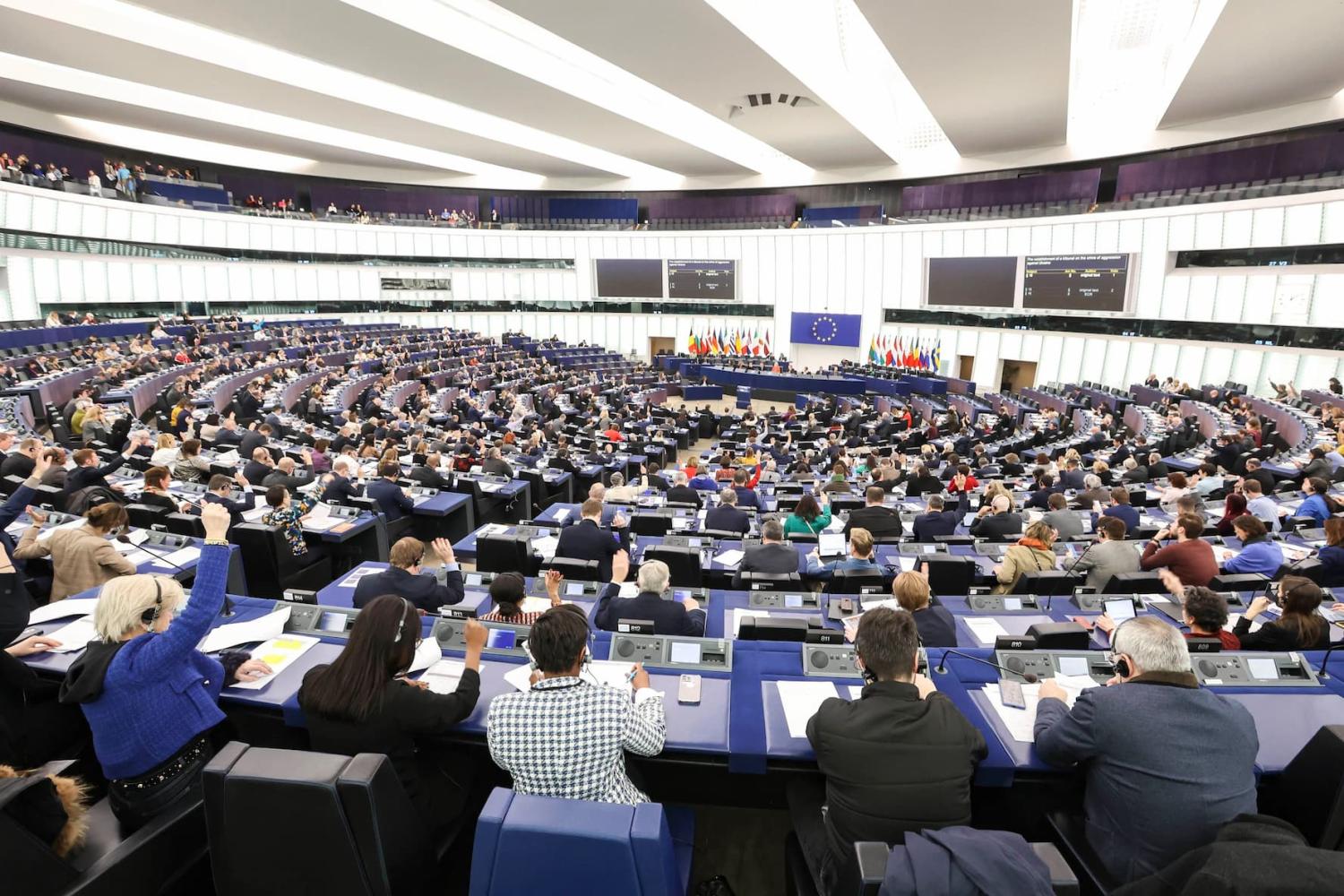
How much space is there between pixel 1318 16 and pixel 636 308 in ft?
88.1

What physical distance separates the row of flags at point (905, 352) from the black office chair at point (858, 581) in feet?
79.3

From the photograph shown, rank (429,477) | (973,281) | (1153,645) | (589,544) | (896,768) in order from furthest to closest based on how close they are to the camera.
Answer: (973,281), (429,477), (589,544), (1153,645), (896,768)

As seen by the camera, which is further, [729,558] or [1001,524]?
[1001,524]

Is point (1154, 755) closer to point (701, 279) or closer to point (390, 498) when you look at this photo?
point (390, 498)

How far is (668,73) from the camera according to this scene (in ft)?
58.9

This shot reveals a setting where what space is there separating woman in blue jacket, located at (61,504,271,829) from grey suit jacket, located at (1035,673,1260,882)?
3.11 meters

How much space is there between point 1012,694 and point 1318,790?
0.95m

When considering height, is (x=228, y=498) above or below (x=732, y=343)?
below

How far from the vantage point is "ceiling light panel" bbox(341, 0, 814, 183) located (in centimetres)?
1538

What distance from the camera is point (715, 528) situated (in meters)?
6.47

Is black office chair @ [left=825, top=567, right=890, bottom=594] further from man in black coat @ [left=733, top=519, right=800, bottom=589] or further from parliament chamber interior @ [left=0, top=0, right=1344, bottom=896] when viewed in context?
man in black coat @ [left=733, top=519, right=800, bottom=589]

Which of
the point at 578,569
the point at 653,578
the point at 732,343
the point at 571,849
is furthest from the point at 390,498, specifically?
the point at 732,343

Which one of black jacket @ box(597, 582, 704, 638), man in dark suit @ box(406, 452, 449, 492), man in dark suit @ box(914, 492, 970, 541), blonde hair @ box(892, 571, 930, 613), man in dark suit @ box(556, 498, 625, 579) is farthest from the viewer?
man in dark suit @ box(406, 452, 449, 492)

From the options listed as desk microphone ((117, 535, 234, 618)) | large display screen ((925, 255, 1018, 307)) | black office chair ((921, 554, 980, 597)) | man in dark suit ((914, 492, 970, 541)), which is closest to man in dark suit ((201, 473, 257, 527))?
desk microphone ((117, 535, 234, 618))
